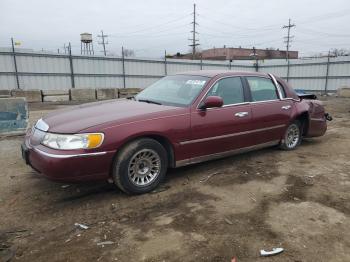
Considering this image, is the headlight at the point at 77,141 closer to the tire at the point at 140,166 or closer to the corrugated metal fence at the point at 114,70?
the tire at the point at 140,166

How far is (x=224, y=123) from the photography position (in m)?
4.66

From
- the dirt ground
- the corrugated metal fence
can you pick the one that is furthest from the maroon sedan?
the corrugated metal fence

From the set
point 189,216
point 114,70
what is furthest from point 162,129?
point 114,70

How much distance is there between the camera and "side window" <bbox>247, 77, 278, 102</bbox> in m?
5.30

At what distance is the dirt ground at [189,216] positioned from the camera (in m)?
2.75

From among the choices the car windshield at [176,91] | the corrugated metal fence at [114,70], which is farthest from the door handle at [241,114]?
the corrugated metal fence at [114,70]

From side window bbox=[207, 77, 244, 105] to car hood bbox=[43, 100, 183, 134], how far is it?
33.3 inches

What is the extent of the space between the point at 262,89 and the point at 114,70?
59.6ft

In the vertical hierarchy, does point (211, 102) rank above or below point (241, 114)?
above

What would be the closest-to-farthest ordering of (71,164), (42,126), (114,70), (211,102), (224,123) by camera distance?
(71,164) < (42,126) < (211,102) < (224,123) < (114,70)

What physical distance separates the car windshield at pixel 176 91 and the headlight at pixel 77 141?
1388 mm

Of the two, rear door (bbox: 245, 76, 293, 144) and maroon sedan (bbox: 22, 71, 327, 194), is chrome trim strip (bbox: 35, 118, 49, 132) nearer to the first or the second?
maroon sedan (bbox: 22, 71, 327, 194)

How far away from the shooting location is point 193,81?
4840 millimetres

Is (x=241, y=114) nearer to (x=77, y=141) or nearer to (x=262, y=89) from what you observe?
(x=262, y=89)
